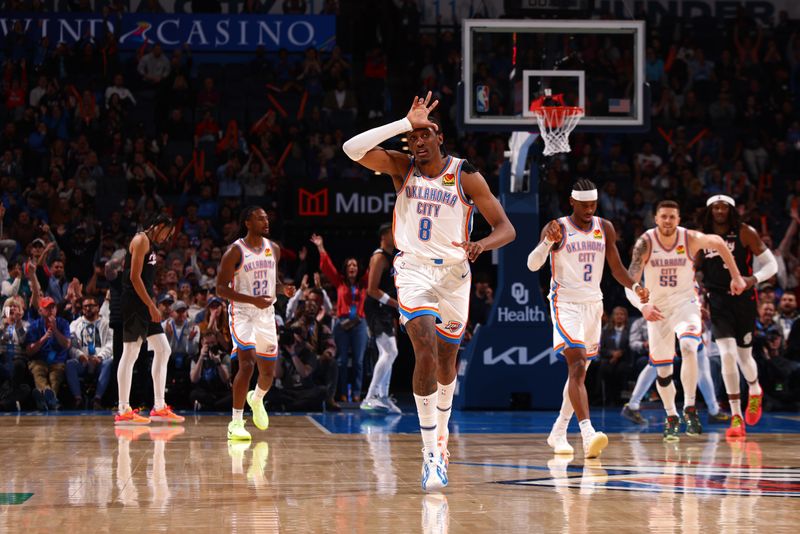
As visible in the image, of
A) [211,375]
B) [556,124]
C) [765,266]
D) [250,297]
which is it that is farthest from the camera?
[211,375]

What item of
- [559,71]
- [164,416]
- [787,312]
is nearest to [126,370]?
[164,416]

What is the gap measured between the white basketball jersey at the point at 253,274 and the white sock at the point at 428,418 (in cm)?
370

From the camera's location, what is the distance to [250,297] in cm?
993

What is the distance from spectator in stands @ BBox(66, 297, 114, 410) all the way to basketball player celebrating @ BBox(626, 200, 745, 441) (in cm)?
657

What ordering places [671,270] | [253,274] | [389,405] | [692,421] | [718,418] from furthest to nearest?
1. [389,405]
2. [718,418]
3. [692,421]
4. [671,270]
5. [253,274]

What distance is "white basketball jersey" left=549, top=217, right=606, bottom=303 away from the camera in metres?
8.95

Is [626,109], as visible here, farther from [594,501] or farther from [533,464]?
[594,501]

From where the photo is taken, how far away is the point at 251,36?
20328 mm

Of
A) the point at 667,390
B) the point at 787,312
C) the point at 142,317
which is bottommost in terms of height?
the point at 667,390

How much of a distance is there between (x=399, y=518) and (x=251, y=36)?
15.9m

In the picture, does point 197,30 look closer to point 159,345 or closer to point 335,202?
point 335,202

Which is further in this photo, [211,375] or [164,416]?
[211,375]

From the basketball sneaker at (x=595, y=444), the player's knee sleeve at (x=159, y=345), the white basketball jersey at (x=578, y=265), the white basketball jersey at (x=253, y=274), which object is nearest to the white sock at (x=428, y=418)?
the basketball sneaker at (x=595, y=444)

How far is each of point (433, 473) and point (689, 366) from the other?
4.59 metres
